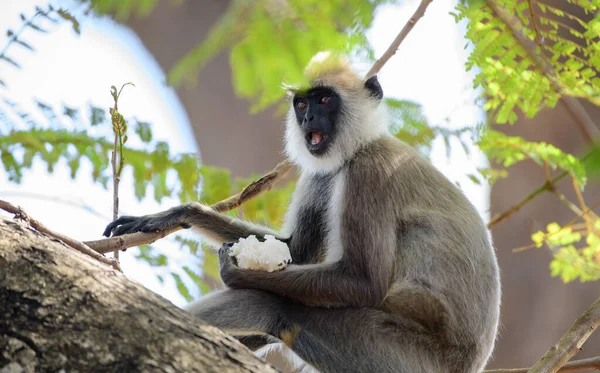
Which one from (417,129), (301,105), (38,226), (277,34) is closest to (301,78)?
(277,34)

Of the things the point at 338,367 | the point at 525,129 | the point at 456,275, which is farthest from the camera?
the point at 525,129

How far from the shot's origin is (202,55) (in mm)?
3502

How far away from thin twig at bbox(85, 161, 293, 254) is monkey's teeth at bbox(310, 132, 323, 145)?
33cm

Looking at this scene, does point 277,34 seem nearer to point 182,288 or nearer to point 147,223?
point 147,223

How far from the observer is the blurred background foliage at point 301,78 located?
3.27m

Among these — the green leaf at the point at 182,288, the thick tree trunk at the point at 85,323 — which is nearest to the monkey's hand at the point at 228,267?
the green leaf at the point at 182,288

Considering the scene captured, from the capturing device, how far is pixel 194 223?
522cm

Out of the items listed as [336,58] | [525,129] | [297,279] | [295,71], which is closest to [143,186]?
[336,58]

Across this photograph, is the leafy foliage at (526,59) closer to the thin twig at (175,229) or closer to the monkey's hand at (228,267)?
the thin twig at (175,229)

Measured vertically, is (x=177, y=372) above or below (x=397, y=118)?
below

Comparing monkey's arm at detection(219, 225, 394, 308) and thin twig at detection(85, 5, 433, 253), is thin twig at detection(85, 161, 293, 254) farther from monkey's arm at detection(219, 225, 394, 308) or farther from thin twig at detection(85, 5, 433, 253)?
monkey's arm at detection(219, 225, 394, 308)

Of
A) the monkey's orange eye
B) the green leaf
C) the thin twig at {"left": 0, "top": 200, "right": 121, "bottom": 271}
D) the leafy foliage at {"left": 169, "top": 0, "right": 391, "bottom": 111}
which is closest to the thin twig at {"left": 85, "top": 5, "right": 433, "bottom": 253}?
the monkey's orange eye

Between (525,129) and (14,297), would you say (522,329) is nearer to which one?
(525,129)

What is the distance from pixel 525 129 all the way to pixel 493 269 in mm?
6446
